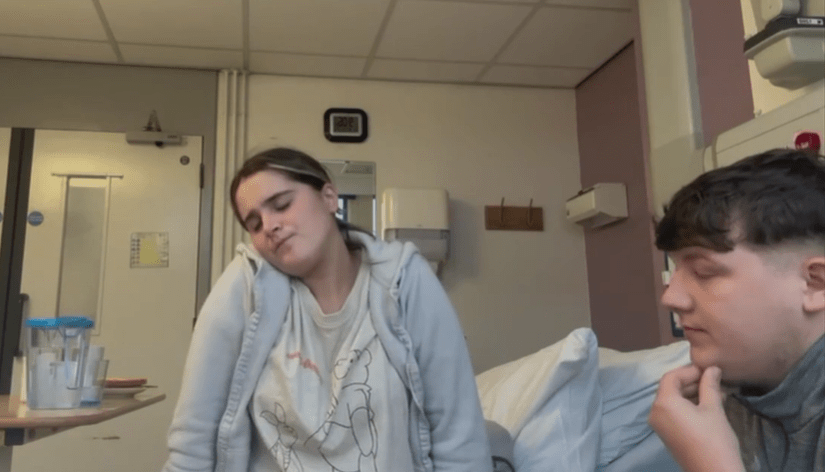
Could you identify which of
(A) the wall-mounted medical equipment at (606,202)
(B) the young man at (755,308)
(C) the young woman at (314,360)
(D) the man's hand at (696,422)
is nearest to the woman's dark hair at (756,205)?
(B) the young man at (755,308)

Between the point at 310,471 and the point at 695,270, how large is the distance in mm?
725

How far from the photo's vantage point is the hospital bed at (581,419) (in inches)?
45.3

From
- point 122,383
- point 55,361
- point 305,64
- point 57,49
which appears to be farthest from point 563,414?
point 57,49

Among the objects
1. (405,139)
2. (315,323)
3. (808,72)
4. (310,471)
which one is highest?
(405,139)

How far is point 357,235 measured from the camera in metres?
1.25

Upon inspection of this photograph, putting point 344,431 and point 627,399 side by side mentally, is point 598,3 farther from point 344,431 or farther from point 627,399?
point 344,431

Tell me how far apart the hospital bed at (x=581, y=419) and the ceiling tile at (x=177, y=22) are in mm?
1974

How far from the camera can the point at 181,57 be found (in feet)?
9.62

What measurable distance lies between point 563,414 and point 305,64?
7.66ft

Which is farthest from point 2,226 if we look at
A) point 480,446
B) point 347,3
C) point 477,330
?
point 480,446

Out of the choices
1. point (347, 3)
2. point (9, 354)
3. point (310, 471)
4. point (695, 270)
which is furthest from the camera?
point (9, 354)

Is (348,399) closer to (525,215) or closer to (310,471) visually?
(310,471)

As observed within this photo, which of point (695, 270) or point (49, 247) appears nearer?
point (695, 270)

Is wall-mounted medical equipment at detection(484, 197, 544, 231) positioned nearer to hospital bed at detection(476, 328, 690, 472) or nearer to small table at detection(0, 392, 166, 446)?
hospital bed at detection(476, 328, 690, 472)
